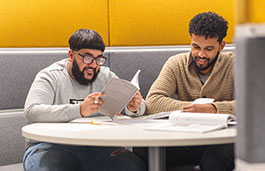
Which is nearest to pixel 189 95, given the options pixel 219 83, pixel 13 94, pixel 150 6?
pixel 219 83

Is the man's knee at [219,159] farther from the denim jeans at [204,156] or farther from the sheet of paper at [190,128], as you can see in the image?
the sheet of paper at [190,128]

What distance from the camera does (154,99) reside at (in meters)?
2.50

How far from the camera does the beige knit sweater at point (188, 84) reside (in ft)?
8.30

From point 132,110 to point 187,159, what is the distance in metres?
0.41

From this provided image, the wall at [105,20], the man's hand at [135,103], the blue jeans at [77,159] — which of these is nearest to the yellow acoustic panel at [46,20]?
the wall at [105,20]

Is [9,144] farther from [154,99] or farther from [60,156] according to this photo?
[154,99]

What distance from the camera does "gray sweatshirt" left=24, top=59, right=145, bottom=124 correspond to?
2100 mm

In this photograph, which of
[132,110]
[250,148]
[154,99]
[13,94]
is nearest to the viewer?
[250,148]

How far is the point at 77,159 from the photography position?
2.12m

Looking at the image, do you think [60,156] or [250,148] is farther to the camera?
[60,156]

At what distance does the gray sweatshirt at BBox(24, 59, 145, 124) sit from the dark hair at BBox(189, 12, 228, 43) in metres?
0.57

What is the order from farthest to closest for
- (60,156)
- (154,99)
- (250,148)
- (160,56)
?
(160,56) → (154,99) → (60,156) → (250,148)

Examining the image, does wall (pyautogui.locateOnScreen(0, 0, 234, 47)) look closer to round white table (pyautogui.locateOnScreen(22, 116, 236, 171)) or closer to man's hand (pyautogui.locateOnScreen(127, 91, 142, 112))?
man's hand (pyautogui.locateOnScreen(127, 91, 142, 112))

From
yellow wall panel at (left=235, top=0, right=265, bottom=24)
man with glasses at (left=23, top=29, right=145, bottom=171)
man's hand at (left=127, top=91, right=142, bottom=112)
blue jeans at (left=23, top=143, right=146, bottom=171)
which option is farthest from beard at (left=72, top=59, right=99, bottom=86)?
yellow wall panel at (left=235, top=0, right=265, bottom=24)
